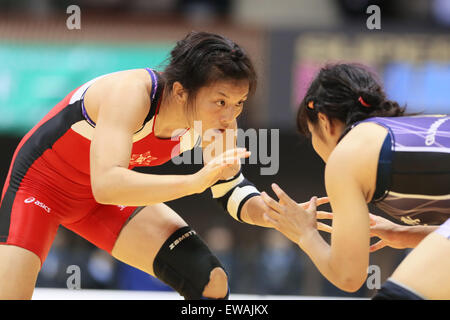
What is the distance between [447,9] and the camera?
9.37 m

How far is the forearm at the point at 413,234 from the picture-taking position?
290cm

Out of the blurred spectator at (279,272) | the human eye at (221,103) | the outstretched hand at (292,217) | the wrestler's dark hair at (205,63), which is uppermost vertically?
the wrestler's dark hair at (205,63)

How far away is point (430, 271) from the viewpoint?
2158mm

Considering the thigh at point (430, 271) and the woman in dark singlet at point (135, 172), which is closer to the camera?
the thigh at point (430, 271)

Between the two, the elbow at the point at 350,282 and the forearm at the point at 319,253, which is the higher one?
the forearm at the point at 319,253

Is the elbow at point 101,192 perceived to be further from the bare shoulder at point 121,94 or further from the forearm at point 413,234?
the forearm at point 413,234

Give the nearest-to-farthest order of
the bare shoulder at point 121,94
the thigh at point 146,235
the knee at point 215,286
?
the bare shoulder at point 121,94
the knee at point 215,286
the thigh at point 146,235

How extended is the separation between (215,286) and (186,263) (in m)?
0.19

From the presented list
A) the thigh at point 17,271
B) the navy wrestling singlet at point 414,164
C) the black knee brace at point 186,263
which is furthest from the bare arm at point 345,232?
the thigh at point 17,271

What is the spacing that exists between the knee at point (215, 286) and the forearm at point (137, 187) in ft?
2.08

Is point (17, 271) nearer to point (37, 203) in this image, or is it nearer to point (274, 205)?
point (37, 203)
